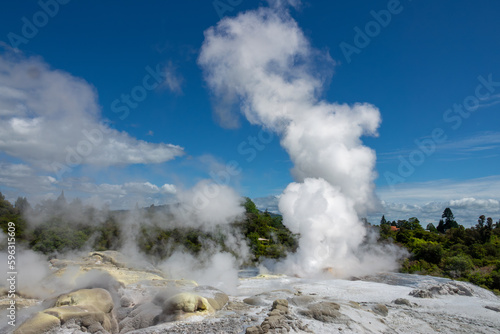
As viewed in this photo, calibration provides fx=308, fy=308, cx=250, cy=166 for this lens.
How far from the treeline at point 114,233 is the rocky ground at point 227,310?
14258mm

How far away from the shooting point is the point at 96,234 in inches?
1358

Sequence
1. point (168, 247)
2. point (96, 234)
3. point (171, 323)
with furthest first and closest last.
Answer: point (96, 234) → point (168, 247) → point (171, 323)

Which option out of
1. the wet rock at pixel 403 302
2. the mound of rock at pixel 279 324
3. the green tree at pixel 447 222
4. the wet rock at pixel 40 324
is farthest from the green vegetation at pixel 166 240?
the green tree at pixel 447 222

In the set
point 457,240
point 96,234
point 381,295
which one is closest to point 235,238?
point 96,234

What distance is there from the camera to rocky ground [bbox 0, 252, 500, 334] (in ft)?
32.8

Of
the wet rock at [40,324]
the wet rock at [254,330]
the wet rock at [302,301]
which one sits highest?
the wet rock at [40,324]

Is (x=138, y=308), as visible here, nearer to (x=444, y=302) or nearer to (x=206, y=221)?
(x=444, y=302)

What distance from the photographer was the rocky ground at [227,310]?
393 inches

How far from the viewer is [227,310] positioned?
12.9 metres

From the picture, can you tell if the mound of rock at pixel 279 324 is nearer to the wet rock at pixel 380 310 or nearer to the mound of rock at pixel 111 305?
the mound of rock at pixel 111 305

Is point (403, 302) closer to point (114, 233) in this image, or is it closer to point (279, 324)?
point (279, 324)

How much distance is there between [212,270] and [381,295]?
13890 millimetres

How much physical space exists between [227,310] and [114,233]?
2681 cm
